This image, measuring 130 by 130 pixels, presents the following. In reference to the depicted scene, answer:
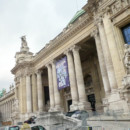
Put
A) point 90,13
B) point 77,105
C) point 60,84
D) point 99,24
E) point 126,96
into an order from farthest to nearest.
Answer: point 60,84 → point 77,105 → point 90,13 → point 99,24 → point 126,96

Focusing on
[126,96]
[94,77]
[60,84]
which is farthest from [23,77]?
[126,96]

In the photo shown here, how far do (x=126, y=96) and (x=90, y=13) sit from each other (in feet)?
36.0

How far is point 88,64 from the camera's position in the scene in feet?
94.0

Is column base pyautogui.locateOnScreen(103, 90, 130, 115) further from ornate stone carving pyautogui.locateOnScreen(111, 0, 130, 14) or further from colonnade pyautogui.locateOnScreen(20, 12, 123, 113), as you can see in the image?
ornate stone carving pyautogui.locateOnScreen(111, 0, 130, 14)

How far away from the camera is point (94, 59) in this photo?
27.3 metres

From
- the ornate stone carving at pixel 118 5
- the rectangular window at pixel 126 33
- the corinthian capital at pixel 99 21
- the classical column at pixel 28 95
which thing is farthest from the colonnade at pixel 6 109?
the ornate stone carving at pixel 118 5

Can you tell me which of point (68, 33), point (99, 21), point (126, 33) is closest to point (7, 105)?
point (68, 33)

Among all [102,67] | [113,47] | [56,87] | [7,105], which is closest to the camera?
[113,47]

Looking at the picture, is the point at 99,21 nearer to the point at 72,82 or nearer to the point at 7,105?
the point at 72,82

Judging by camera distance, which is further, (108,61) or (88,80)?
(88,80)

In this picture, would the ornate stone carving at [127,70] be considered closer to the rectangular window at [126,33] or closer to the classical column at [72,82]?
the rectangular window at [126,33]

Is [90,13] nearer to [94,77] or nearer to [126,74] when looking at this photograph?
[126,74]

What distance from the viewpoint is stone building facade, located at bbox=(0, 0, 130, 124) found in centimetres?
1393

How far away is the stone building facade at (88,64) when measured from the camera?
1393 centimetres
